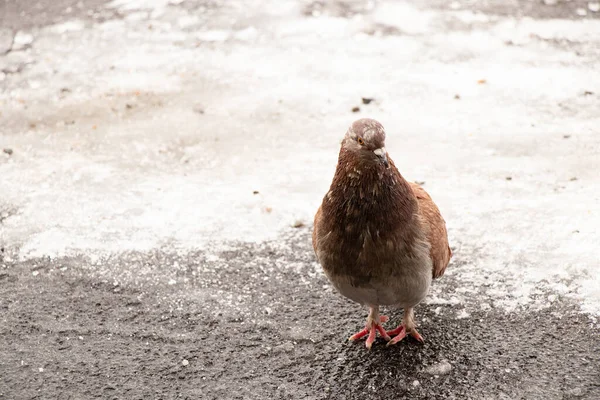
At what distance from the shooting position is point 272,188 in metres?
5.43

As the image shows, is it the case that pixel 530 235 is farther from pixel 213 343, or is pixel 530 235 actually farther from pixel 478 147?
pixel 213 343

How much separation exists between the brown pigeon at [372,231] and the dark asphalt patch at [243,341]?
0.42 metres

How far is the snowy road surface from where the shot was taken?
3.83 metres

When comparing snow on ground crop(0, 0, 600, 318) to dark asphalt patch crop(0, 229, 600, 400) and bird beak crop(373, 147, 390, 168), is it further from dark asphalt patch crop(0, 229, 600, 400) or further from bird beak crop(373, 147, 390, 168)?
bird beak crop(373, 147, 390, 168)

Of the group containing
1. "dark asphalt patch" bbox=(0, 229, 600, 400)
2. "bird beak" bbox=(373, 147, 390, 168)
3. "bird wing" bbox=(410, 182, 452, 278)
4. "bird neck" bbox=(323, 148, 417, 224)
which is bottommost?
"dark asphalt patch" bbox=(0, 229, 600, 400)

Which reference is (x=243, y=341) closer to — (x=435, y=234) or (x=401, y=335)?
(x=401, y=335)

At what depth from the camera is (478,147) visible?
226 inches

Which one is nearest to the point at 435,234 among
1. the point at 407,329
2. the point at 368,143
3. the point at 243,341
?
the point at 407,329

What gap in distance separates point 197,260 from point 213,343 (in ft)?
2.65

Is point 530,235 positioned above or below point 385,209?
below

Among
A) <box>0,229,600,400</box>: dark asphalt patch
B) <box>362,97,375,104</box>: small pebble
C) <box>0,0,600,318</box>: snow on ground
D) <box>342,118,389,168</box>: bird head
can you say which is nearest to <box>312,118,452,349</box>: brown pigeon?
<box>342,118,389,168</box>: bird head

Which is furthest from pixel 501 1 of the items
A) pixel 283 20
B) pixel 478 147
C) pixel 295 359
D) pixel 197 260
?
pixel 295 359

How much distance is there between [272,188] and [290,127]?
972mm

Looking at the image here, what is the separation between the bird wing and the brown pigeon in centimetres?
1
